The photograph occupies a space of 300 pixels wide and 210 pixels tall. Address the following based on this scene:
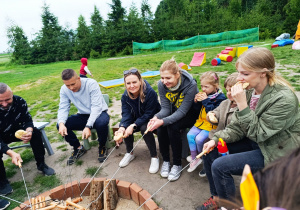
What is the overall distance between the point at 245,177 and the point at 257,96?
1614 mm

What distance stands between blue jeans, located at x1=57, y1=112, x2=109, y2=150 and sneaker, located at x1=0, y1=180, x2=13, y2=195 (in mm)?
978

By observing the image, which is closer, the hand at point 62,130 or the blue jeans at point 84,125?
the hand at point 62,130

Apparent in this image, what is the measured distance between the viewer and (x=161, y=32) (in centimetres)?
2641

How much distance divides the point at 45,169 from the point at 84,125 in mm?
851

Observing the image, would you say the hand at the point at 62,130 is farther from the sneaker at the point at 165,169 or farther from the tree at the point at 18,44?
the tree at the point at 18,44

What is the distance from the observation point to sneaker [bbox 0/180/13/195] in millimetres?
2895

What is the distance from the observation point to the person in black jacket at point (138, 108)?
3.00m

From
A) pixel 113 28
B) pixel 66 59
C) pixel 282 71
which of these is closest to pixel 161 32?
pixel 113 28

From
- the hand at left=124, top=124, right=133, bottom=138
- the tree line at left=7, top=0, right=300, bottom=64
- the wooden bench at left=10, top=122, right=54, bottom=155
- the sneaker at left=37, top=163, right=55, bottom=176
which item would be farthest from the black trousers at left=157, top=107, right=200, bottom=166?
the tree line at left=7, top=0, right=300, bottom=64

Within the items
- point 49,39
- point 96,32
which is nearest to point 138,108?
point 96,32

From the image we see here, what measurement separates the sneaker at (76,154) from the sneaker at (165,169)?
1.46m

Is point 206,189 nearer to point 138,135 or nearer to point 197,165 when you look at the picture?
point 197,165

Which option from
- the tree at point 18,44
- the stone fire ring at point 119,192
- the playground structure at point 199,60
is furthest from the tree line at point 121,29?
the stone fire ring at point 119,192

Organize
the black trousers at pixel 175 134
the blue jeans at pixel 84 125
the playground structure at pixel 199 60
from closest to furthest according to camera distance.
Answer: the black trousers at pixel 175 134
the blue jeans at pixel 84 125
the playground structure at pixel 199 60
